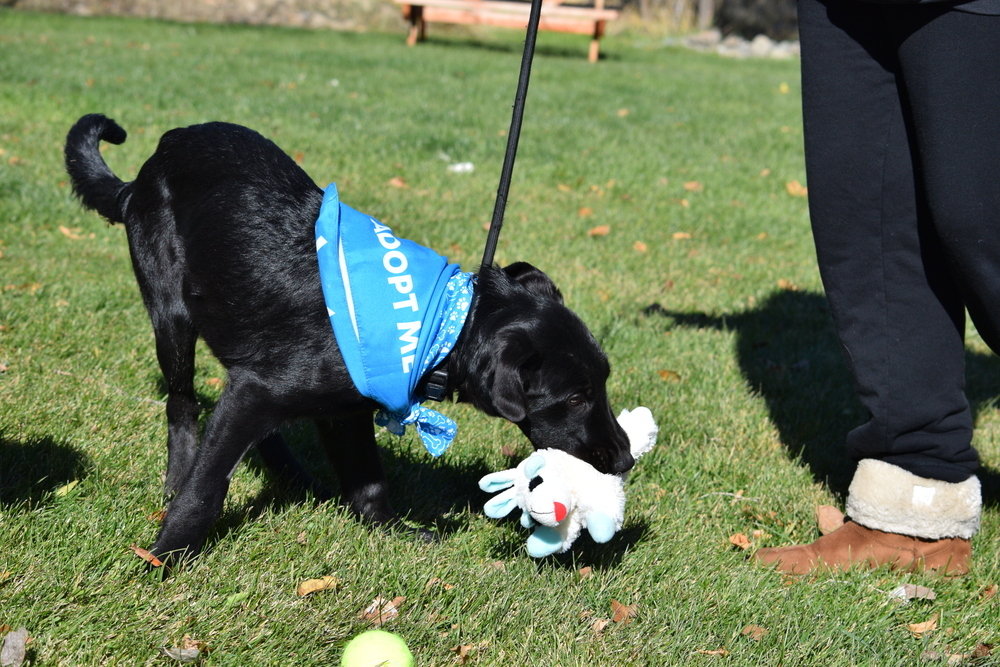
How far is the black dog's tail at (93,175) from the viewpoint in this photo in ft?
11.5

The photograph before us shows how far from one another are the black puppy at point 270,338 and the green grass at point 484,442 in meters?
0.21

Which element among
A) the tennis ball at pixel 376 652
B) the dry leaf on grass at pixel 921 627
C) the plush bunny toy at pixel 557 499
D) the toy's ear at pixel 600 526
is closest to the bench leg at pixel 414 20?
the plush bunny toy at pixel 557 499

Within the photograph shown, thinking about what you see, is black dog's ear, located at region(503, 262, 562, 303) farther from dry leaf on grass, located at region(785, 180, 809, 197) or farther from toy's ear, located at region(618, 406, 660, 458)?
dry leaf on grass, located at region(785, 180, 809, 197)

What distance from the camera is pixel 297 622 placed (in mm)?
2543

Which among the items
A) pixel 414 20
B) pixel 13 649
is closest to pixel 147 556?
pixel 13 649

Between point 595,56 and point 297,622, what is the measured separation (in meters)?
15.9

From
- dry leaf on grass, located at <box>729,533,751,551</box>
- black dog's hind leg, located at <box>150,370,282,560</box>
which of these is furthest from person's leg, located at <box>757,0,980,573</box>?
black dog's hind leg, located at <box>150,370,282,560</box>

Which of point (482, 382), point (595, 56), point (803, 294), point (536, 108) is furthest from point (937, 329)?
point (595, 56)

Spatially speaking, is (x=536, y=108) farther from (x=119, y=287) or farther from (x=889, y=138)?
(x=889, y=138)

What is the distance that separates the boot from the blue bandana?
1.46 meters

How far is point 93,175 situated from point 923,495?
3411 mm

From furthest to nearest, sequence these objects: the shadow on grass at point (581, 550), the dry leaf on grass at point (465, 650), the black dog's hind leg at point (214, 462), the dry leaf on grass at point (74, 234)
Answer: the dry leaf on grass at point (74, 234) < the shadow on grass at point (581, 550) < the black dog's hind leg at point (214, 462) < the dry leaf on grass at point (465, 650)

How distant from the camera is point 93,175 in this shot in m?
3.57

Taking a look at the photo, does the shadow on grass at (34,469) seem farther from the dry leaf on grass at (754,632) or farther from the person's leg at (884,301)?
the person's leg at (884,301)
